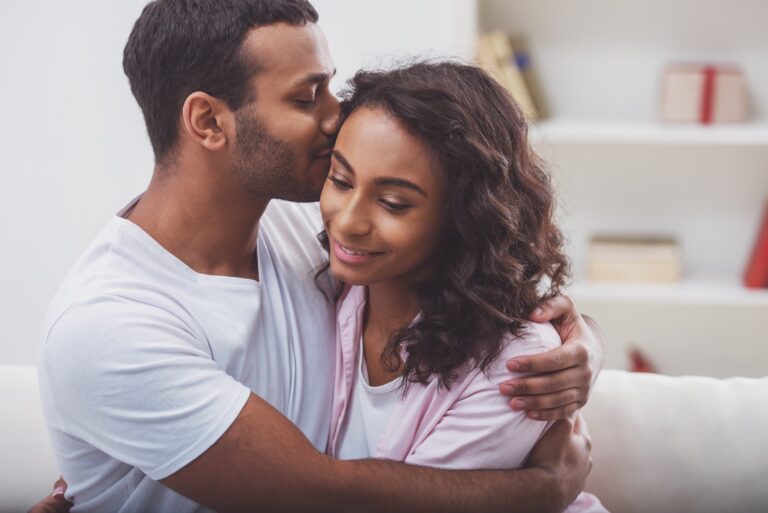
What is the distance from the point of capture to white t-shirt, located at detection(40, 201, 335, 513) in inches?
53.7

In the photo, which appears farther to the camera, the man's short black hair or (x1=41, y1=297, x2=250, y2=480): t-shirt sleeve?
the man's short black hair

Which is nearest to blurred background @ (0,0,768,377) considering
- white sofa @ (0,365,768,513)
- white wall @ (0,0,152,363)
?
white wall @ (0,0,152,363)

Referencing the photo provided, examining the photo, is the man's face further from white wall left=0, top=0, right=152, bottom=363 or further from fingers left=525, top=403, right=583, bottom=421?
white wall left=0, top=0, right=152, bottom=363

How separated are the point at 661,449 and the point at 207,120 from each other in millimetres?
927

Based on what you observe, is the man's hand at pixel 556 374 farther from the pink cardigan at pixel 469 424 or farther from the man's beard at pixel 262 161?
the man's beard at pixel 262 161

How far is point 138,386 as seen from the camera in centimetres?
137

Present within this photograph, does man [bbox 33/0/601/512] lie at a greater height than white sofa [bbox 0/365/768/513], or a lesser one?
greater

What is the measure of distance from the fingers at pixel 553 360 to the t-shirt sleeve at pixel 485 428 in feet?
0.06

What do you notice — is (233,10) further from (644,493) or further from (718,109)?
(718,109)

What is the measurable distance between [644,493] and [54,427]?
963 millimetres

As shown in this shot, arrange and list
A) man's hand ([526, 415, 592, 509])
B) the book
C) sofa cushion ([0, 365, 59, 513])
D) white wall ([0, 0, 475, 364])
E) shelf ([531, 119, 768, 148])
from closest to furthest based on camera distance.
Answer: man's hand ([526, 415, 592, 509])
sofa cushion ([0, 365, 59, 513])
white wall ([0, 0, 475, 364])
shelf ([531, 119, 768, 148])
the book

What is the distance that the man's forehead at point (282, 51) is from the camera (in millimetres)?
1568

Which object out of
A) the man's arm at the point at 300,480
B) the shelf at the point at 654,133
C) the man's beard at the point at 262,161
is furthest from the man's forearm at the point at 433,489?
the shelf at the point at 654,133

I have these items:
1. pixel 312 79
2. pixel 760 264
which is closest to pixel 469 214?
pixel 312 79
